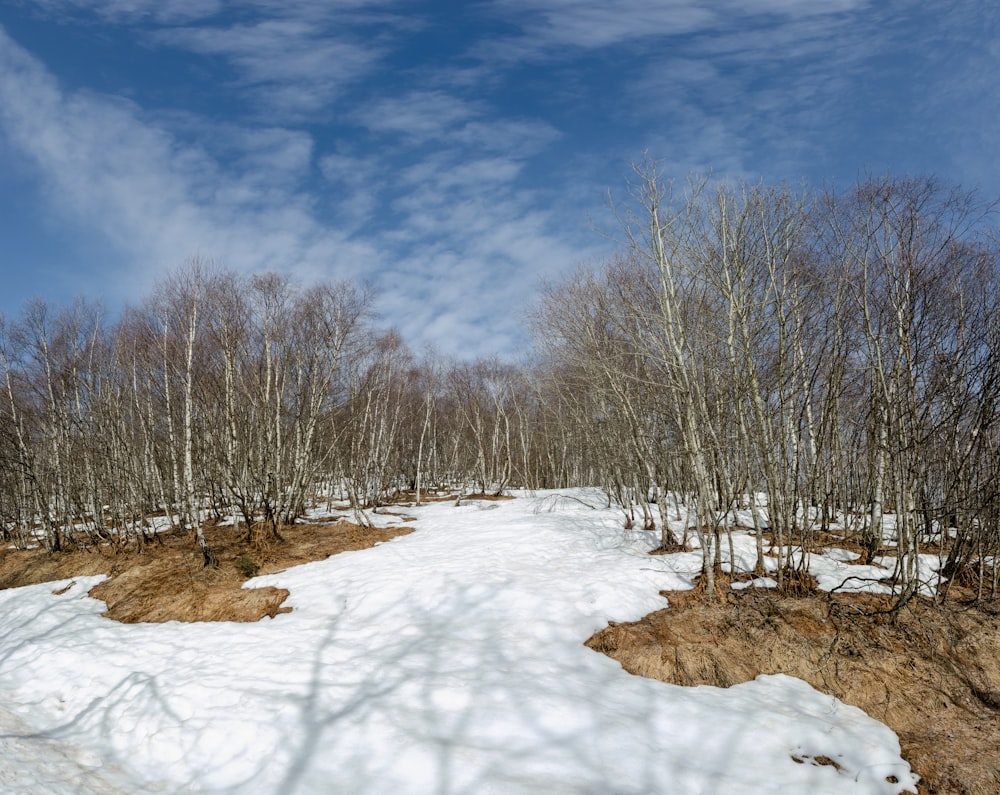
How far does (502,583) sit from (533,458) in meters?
25.8

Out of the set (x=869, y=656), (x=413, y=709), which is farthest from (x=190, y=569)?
(x=869, y=656)

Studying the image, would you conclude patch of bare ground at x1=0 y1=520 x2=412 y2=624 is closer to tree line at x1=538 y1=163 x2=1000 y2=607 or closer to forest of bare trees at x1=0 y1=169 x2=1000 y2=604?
forest of bare trees at x1=0 y1=169 x2=1000 y2=604

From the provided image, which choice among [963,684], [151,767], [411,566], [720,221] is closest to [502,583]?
[411,566]

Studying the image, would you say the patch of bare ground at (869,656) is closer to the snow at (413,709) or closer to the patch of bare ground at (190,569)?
the snow at (413,709)

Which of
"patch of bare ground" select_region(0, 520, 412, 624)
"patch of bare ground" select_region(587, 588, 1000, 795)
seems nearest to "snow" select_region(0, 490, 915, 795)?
"patch of bare ground" select_region(587, 588, 1000, 795)

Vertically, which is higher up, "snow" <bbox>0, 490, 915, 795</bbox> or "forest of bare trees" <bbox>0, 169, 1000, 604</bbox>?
"forest of bare trees" <bbox>0, 169, 1000, 604</bbox>

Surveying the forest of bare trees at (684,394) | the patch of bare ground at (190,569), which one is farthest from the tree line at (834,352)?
the patch of bare ground at (190,569)

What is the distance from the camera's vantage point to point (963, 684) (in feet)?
15.1

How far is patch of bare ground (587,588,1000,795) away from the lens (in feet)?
12.9

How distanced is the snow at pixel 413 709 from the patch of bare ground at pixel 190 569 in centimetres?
46

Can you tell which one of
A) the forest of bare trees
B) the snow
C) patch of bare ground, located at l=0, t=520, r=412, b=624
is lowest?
patch of bare ground, located at l=0, t=520, r=412, b=624

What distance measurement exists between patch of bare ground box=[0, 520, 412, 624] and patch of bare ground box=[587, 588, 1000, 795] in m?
5.49

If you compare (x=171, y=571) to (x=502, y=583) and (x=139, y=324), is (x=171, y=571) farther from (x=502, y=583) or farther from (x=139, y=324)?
(x=139, y=324)

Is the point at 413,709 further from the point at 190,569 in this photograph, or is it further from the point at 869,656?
the point at 190,569
